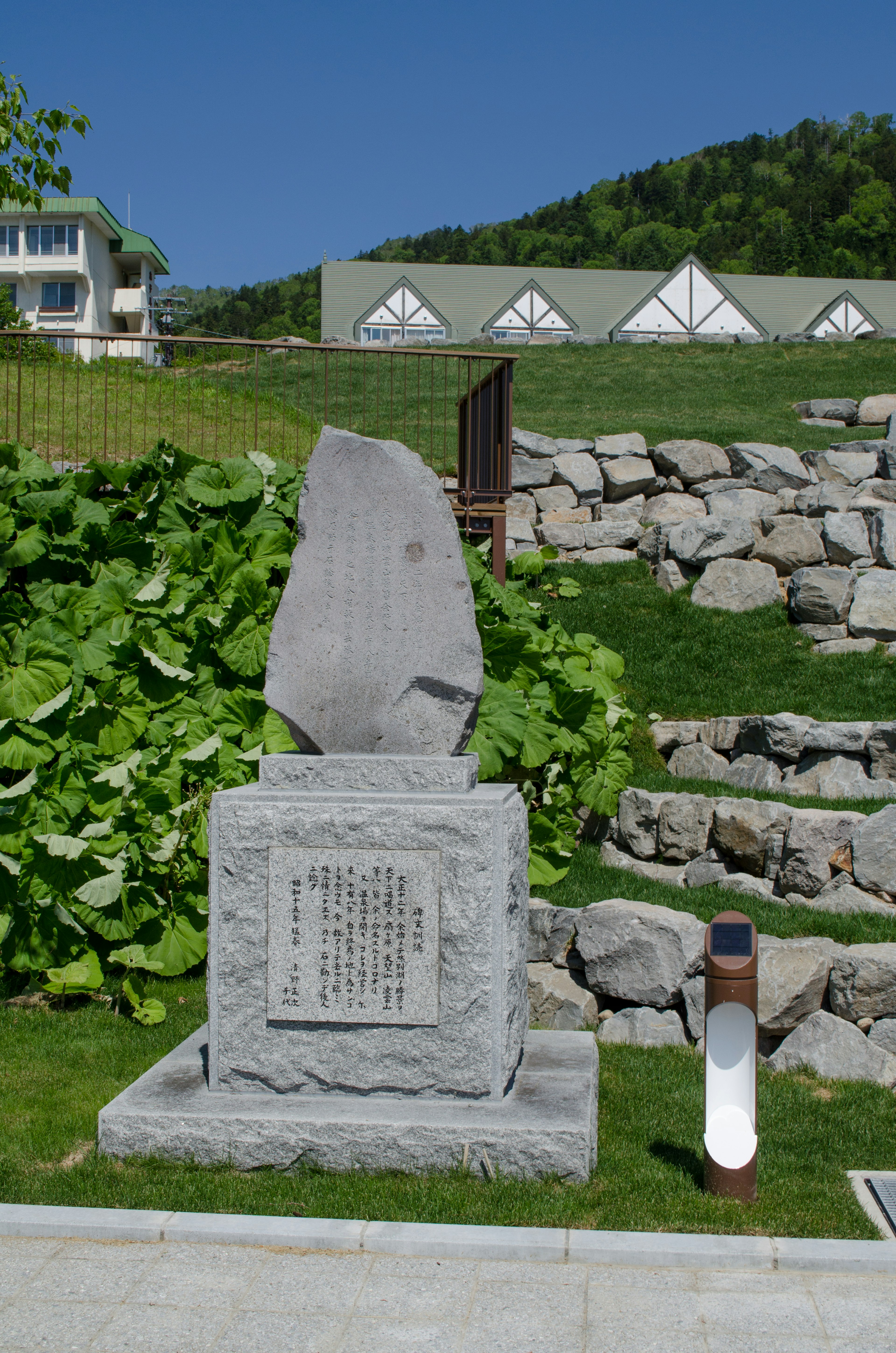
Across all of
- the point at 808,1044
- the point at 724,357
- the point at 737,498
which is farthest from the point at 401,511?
the point at 724,357

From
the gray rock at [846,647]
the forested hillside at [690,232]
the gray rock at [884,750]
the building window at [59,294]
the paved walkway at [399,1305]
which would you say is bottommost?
the paved walkway at [399,1305]

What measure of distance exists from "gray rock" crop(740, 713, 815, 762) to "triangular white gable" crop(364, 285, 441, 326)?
35278mm

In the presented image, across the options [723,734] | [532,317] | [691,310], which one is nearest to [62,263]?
[532,317]

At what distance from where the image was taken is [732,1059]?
343 centimetres

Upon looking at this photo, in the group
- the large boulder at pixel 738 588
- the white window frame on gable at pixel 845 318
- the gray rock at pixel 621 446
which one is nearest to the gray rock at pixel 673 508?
the gray rock at pixel 621 446

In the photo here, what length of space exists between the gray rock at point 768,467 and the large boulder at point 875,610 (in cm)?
330

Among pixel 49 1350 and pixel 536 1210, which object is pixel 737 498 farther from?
pixel 49 1350

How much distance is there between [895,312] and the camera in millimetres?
43062

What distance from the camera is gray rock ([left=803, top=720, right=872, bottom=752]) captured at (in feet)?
24.0

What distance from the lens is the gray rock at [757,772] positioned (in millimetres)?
7574

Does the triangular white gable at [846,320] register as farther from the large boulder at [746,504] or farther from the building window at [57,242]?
the large boulder at [746,504]

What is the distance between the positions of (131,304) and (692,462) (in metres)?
37.2

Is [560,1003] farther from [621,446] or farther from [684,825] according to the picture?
[621,446]

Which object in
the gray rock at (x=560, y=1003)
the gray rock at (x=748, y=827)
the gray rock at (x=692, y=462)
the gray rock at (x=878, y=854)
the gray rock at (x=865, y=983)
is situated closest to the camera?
the gray rock at (x=865, y=983)
